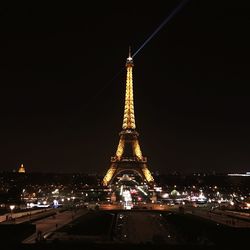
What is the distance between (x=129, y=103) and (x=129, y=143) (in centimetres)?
773

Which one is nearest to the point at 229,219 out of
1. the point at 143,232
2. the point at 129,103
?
the point at 143,232

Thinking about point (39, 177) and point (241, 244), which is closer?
point (241, 244)

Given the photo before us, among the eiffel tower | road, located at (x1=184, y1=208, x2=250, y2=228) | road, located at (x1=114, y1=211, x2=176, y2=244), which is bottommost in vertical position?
road, located at (x1=114, y1=211, x2=176, y2=244)

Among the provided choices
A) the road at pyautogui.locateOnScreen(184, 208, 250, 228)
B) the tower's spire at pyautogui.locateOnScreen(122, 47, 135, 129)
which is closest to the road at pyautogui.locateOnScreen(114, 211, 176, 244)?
the road at pyautogui.locateOnScreen(184, 208, 250, 228)

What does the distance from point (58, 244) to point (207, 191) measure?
80.3m

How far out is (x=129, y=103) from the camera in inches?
3049

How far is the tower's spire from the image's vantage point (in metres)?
77.4

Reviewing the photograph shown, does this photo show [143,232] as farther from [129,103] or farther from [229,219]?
[129,103]

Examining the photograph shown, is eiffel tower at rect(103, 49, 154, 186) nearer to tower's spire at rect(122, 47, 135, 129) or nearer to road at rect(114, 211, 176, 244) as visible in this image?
tower's spire at rect(122, 47, 135, 129)

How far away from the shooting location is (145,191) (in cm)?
8988

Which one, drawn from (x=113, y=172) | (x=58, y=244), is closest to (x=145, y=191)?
(x=113, y=172)

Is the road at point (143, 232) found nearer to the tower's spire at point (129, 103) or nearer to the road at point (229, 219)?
the road at point (229, 219)

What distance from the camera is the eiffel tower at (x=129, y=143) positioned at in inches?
3059

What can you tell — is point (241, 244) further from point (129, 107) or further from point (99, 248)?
point (129, 107)
